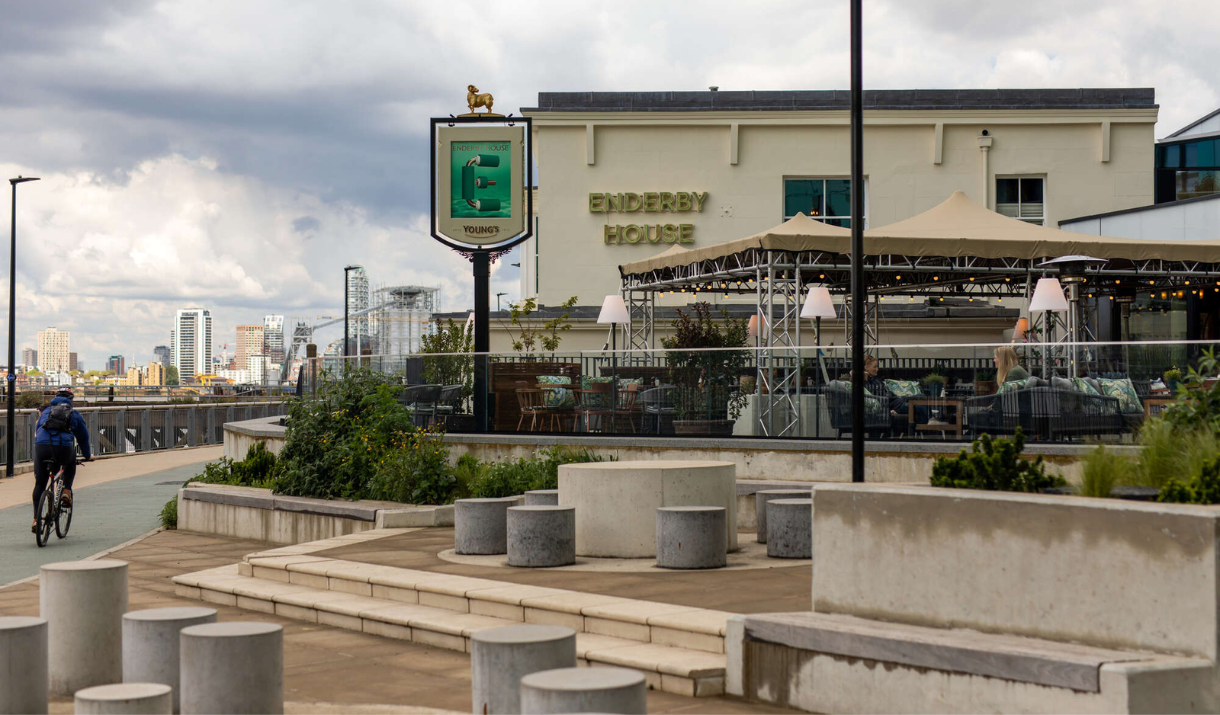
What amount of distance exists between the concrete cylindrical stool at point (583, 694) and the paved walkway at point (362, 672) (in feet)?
5.28

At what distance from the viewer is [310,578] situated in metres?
10.4

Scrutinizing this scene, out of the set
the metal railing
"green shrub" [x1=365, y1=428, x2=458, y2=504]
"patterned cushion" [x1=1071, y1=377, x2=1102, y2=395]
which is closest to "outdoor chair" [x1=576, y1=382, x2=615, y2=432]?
"green shrub" [x1=365, y1=428, x2=458, y2=504]

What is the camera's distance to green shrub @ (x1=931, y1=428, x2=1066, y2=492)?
6.52 m

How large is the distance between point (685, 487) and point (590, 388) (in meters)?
5.25

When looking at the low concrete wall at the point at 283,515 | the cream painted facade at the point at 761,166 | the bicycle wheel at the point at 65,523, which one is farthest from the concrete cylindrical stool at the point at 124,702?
the cream painted facade at the point at 761,166

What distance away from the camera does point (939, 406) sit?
1382 centimetres

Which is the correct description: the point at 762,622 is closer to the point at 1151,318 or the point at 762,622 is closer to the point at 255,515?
the point at 255,515

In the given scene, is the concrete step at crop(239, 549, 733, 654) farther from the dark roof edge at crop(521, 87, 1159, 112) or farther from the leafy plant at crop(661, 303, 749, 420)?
the dark roof edge at crop(521, 87, 1159, 112)

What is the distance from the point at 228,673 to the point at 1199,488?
5.17 meters

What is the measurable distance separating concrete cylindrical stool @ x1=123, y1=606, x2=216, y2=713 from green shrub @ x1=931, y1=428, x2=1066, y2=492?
4633 mm

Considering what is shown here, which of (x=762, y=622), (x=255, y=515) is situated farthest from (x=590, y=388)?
(x=762, y=622)

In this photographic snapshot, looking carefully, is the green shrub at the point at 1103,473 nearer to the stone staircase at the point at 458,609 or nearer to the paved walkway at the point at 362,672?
the paved walkway at the point at 362,672

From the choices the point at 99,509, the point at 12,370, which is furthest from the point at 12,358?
the point at 99,509

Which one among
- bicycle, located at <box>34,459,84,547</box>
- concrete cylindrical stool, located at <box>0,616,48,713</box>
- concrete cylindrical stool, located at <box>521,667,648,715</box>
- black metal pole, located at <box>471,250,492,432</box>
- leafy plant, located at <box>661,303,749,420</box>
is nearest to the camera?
→ concrete cylindrical stool, located at <box>521,667,648,715</box>
